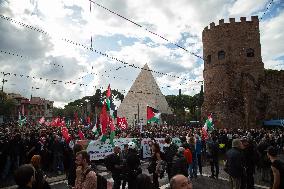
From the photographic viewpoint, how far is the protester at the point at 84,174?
4.70m

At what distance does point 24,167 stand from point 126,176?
3.47 meters

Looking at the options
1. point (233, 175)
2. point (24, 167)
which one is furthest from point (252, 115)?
point (24, 167)

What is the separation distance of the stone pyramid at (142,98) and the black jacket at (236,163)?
175ft

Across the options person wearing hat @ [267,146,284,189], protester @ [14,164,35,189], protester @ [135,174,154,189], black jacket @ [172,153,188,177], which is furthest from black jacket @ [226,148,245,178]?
protester @ [14,164,35,189]

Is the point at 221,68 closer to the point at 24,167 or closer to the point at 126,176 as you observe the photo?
the point at 126,176

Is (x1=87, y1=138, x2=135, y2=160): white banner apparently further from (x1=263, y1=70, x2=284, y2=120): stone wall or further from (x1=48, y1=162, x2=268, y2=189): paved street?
(x1=263, y1=70, x2=284, y2=120): stone wall

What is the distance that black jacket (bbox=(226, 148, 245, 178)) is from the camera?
7566mm

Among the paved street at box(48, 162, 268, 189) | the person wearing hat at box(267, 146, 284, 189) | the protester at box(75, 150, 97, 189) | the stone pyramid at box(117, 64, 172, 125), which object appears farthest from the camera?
the stone pyramid at box(117, 64, 172, 125)

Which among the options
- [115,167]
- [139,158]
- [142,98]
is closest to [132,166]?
[139,158]

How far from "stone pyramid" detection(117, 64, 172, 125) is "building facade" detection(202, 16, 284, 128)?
27.3m

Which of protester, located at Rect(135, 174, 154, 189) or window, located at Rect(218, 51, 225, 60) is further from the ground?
window, located at Rect(218, 51, 225, 60)

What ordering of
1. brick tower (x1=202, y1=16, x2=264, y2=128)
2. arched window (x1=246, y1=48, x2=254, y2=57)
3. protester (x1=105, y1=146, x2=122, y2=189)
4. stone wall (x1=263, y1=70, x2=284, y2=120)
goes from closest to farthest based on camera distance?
protester (x1=105, y1=146, x2=122, y2=189)
brick tower (x1=202, y1=16, x2=264, y2=128)
arched window (x1=246, y1=48, x2=254, y2=57)
stone wall (x1=263, y1=70, x2=284, y2=120)

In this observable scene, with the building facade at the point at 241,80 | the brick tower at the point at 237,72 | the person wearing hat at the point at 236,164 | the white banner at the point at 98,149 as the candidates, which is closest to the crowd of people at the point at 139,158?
the person wearing hat at the point at 236,164

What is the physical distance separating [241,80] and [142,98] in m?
30.7
